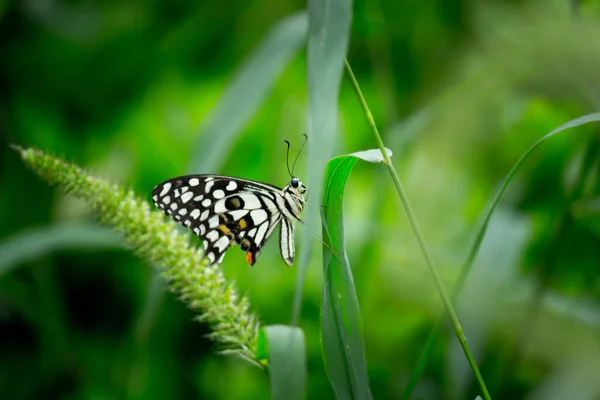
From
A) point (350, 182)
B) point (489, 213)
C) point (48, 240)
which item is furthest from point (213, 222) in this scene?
point (350, 182)

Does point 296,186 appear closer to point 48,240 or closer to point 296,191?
point 296,191

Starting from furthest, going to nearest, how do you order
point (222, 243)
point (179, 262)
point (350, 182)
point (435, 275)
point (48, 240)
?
point (350, 182), point (48, 240), point (222, 243), point (179, 262), point (435, 275)

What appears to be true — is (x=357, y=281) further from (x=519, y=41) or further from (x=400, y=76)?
(x=400, y=76)

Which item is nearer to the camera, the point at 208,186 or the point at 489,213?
the point at 489,213

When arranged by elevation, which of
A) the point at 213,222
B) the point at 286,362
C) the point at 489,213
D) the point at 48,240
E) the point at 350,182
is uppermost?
the point at 350,182

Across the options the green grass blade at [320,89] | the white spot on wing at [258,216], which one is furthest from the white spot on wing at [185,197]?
the green grass blade at [320,89]

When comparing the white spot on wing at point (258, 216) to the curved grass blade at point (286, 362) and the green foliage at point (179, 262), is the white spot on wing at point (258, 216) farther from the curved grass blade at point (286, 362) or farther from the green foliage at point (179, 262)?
the curved grass blade at point (286, 362)

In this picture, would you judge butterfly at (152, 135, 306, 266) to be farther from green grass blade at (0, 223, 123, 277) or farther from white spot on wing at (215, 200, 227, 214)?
green grass blade at (0, 223, 123, 277)
